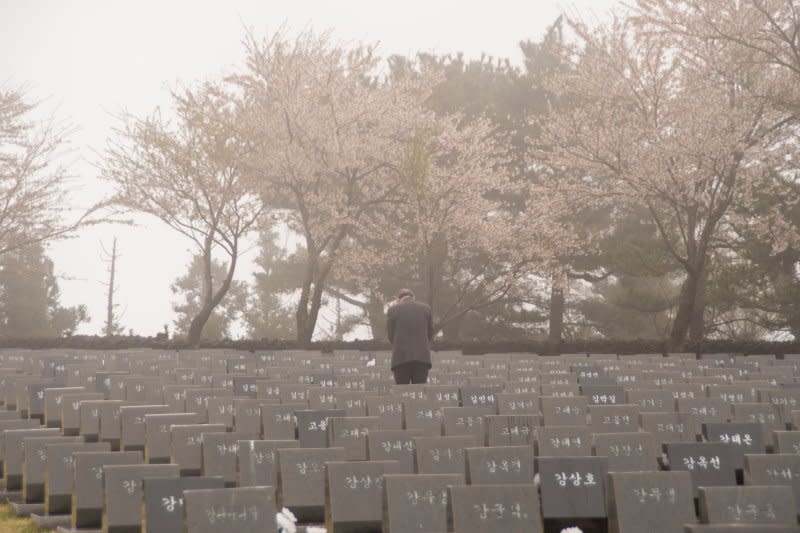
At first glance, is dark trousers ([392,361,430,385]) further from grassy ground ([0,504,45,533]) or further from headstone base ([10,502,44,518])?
grassy ground ([0,504,45,533])

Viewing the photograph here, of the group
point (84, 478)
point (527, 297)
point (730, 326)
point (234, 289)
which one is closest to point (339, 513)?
point (84, 478)

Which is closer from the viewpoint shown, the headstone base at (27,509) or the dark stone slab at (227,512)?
the dark stone slab at (227,512)

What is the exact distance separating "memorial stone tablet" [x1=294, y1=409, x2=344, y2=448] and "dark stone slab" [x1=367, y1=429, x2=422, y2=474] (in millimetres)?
993

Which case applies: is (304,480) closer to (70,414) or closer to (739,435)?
(739,435)

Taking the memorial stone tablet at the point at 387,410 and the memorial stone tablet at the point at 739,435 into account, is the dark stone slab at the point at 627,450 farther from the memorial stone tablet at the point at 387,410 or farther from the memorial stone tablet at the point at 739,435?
the memorial stone tablet at the point at 387,410

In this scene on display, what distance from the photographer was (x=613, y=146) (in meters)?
25.1

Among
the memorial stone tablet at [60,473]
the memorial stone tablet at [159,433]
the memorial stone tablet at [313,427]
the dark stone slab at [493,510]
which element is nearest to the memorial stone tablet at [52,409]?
the memorial stone tablet at [159,433]

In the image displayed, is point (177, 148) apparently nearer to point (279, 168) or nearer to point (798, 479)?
point (279, 168)

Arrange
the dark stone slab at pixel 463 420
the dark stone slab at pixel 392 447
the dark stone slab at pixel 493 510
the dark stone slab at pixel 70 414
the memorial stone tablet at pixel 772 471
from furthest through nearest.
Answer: the dark stone slab at pixel 70 414, the dark stone slab at pixel 463 420, the dark stone slab at pixel 392 447, the memorial stone tablet at pixel 772 471, the dark stone slab at pixel 493 510

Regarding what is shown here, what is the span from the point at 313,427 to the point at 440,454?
6.34ft

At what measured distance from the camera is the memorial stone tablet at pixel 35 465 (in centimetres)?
845

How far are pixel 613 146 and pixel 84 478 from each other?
19.8m

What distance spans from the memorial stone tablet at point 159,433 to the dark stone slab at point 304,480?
1.94 metres

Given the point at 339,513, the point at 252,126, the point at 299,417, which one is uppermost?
the point at 252,126
